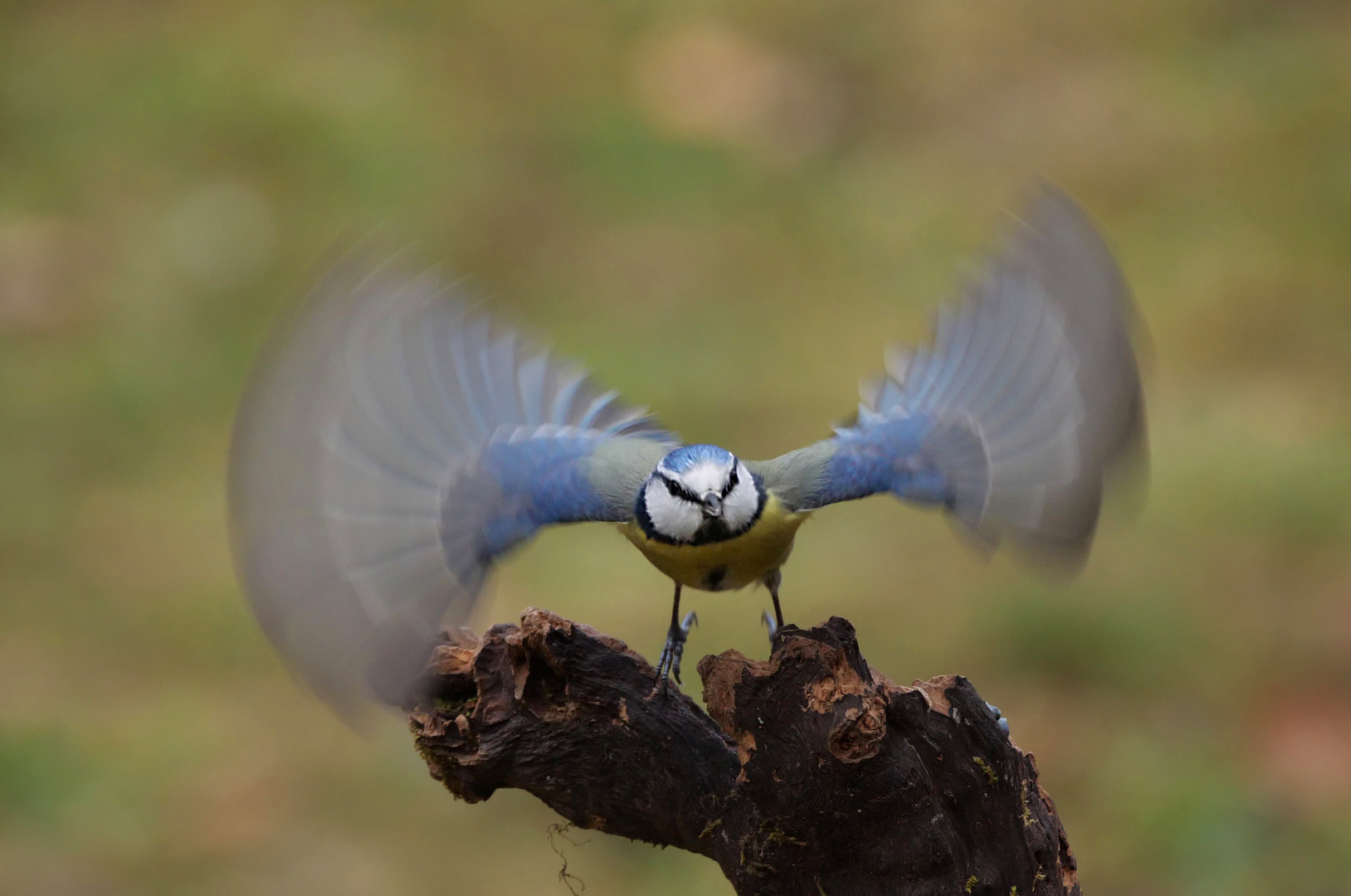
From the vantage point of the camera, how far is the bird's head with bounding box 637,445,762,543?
3.57 meters

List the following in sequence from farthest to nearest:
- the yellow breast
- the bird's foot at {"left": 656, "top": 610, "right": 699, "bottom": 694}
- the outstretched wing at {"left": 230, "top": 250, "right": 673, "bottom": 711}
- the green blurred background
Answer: the green blurred background < the yellow breast < the bird's foot at {"left": 656, "top": 610, "right": 699, "bottom": 694} < the outstretched wing at {"left": 230, "top": 250, "right": 673, "bottom": 711}

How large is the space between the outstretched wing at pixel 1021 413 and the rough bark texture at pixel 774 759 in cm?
70

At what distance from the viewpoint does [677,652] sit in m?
3.83

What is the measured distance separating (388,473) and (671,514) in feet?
2.45

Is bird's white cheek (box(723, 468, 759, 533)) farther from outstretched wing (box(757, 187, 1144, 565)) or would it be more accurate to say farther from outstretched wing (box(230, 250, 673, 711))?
outstretched wing (box(230, 250, 673, 711))

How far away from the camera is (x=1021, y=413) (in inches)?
154

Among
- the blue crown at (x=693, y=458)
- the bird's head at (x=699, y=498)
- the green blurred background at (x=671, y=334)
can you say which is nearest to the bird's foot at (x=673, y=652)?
the bird's head at (x=699, y=498)

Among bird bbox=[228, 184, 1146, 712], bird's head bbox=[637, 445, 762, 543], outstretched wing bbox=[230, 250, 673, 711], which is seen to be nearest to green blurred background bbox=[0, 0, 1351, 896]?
bird bbox=[228, 184, 1146, 712]

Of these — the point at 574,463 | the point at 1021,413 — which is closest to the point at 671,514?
the point at 574,463

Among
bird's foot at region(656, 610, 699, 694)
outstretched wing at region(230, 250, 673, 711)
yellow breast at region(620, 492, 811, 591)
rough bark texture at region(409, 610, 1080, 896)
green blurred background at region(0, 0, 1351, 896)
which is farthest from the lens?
green blurred background at region(0, 0, 1351, 896)

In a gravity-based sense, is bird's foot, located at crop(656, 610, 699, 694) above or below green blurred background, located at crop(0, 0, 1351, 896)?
below

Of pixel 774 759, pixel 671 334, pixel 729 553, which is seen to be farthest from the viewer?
pixel 671 334

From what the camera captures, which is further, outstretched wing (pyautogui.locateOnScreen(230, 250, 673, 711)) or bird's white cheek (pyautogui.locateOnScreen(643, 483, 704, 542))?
bird's white cheek (pyautogui.locateOnScreen(643, 483, 704, 542))

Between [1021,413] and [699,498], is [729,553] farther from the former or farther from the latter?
[1021,413]
